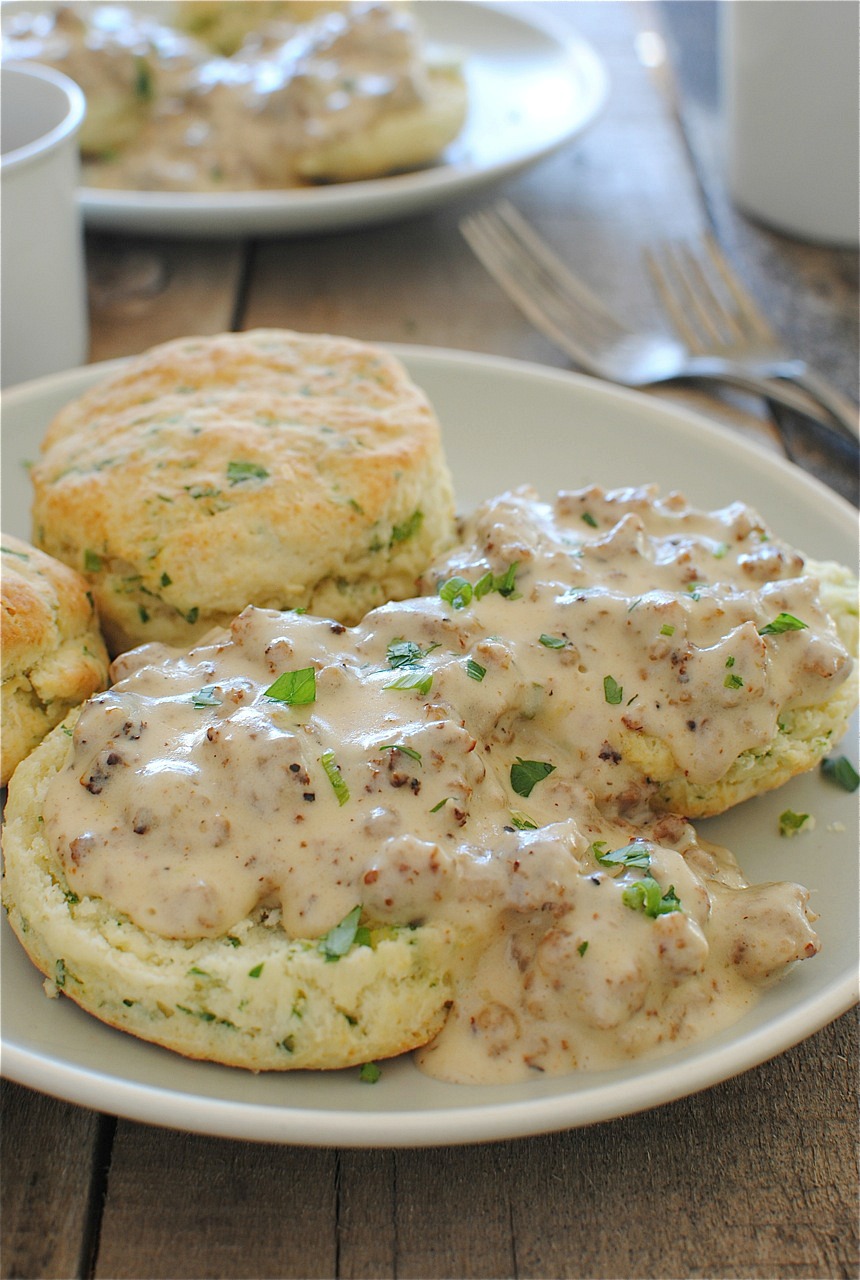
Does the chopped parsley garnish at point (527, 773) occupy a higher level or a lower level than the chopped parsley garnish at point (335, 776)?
lower

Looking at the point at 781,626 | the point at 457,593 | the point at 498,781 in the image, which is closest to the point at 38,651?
the point at 457,593

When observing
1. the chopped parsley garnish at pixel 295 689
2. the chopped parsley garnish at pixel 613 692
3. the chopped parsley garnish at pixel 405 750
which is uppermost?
the chopped parsley garnish at pixel 405 750

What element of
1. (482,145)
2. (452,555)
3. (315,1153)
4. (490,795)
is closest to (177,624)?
(452,555)

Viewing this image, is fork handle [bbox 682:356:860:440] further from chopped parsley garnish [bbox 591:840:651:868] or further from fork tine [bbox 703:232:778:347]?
chopped parsley garnish [bbox 591:840:651:868]

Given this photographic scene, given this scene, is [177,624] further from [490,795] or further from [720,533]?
[720,533]

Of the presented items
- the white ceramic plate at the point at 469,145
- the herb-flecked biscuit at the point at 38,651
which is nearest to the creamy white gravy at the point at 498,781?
the herb-flecked biscuit at the point at 38,651

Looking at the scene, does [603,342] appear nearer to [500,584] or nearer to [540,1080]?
[500,584]

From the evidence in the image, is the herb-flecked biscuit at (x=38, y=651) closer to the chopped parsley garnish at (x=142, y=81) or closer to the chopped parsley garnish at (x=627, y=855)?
the chopped parsley garnish at (x=627, y=855)

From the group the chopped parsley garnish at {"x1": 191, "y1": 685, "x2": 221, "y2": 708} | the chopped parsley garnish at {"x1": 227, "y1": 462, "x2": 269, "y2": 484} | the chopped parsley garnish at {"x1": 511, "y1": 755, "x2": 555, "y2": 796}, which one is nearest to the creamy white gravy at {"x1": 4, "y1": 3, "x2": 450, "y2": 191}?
the chopped parsley garnish at {"x1": 227, "y1": 462, "x2": 269, "y2": 484}
